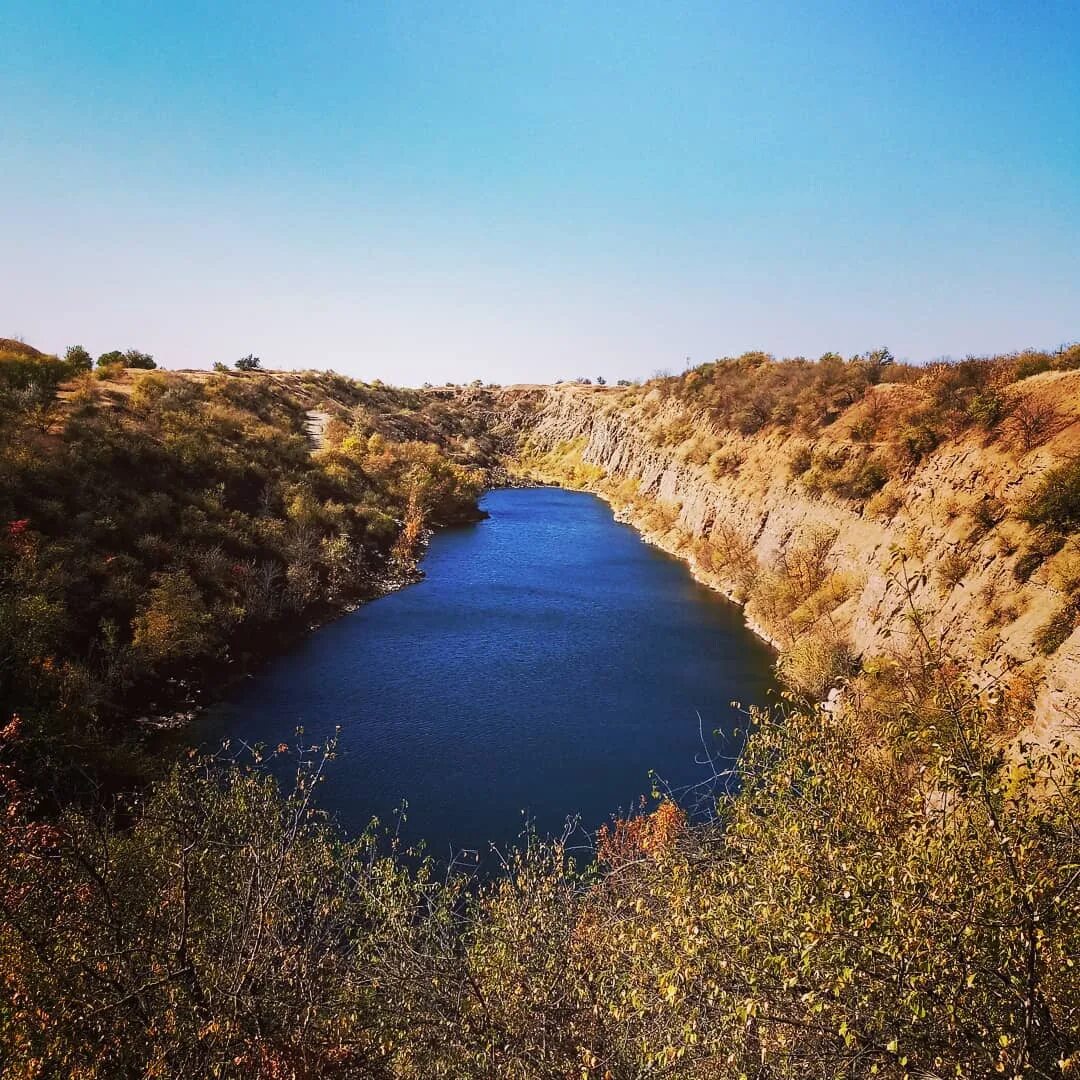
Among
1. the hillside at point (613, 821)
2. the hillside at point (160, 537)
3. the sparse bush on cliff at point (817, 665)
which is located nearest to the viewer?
the hillside at point (613, 821)

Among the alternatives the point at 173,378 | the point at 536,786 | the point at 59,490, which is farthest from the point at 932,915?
the point at 173,378

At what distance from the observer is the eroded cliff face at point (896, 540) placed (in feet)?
63.6

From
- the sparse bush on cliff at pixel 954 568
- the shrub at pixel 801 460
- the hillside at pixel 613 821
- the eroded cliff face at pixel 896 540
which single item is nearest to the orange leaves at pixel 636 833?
the hillside at pixel 613 821

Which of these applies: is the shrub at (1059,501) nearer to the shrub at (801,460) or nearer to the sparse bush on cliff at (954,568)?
the sparse bush on cliff at (954,568)

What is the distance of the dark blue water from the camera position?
20.0m

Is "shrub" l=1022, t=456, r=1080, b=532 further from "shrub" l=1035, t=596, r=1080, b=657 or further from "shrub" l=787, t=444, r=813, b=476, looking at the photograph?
"shrub" l=787, t=444, r=813, b=476

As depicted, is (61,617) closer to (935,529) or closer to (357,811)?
(357,811)

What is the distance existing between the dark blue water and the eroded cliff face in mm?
4559

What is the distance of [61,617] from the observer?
943 inches

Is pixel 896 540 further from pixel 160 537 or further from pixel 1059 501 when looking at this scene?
pixel 160 537

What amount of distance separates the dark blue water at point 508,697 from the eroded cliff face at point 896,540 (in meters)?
4.56

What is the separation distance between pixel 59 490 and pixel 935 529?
40.1 metres

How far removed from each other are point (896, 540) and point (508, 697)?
1904 cm

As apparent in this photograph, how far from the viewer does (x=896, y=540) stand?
29.8 m
